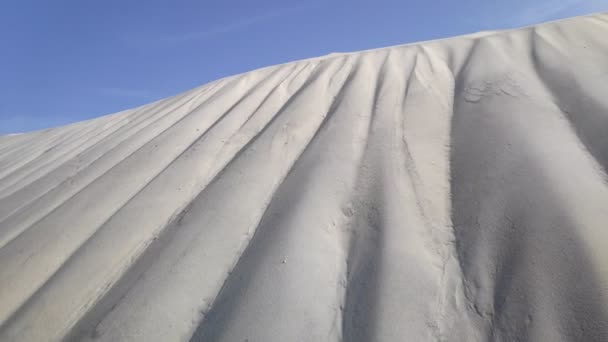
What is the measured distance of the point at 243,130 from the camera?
339 centimetres

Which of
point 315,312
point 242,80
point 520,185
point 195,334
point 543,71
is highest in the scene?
point 242,80

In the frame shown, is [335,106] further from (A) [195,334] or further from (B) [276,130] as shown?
(A) [195,334]

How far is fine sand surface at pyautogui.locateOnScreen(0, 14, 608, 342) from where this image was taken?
4.96 ft

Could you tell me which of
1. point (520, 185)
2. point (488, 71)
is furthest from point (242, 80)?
point (520, 185)

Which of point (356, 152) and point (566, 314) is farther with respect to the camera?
point (356, 152)

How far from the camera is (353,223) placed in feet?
6.57

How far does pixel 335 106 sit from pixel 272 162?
3.42 feet

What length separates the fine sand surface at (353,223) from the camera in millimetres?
1512

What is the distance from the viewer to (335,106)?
11.3 feet

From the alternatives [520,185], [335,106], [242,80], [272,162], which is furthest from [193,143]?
[520,185]

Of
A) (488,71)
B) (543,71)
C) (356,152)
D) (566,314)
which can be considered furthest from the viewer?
(488,71)

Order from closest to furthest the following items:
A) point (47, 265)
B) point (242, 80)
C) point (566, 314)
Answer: point (566, 314)
point (47, 265)
point (242, 80)

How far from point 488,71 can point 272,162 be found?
211 cm

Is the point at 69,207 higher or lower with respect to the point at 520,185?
lower
